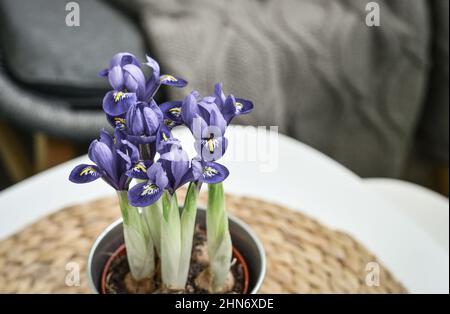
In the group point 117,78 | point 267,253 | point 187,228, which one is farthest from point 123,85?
point 267,253

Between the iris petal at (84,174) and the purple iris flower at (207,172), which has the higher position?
the purple iris flower at (207,172)

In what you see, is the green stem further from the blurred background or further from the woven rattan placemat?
the blurred background

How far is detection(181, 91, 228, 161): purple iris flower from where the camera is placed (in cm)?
34

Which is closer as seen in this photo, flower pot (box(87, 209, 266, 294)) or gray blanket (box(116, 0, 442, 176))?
flower pot (box(87, 209, 266, 294))

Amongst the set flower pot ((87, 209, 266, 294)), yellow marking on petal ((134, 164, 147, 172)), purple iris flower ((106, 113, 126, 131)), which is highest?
purple iris flower ((106, 113, 126, 131))

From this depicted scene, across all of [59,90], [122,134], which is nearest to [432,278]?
[122,134]

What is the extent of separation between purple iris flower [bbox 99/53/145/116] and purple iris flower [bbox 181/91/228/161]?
0.04 metres

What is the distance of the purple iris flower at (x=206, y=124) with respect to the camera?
1.11 ft

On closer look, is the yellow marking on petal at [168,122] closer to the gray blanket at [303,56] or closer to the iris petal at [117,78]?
the iris petal at [117,78]

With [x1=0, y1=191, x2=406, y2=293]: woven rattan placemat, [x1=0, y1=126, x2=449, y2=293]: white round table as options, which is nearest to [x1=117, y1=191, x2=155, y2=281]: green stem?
[x1=0, y1=191, x2=406, y2=293]: woven rattan placemat

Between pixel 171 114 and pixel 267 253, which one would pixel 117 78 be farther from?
pixel 267 253

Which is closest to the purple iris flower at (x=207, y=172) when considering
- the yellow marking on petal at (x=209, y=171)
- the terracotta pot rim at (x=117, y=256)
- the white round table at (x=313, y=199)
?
the yellow marking on petal at (x=209, y=171)

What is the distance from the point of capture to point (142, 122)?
13.2 inches

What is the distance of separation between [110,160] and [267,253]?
253mm
